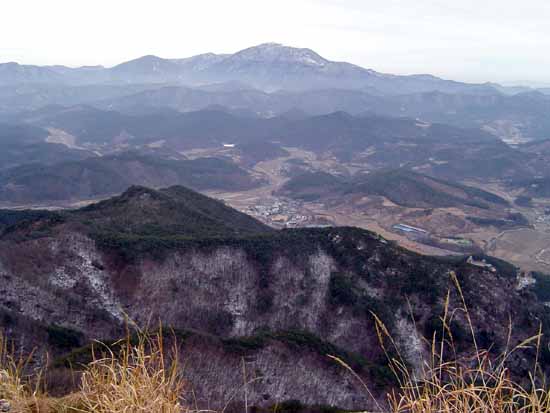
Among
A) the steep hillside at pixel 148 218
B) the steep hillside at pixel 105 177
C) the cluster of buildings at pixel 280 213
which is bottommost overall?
the cluster of buildings at pixel 280 213

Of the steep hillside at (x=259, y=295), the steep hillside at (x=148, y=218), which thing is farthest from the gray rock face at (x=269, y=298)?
the steep hillside at (x=148, y=218)

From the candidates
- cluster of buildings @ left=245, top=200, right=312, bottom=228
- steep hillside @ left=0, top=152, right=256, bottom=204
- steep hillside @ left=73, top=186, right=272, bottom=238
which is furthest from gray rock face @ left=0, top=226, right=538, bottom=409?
steep hillside @ left=0, top=152, right=256, bottom=204

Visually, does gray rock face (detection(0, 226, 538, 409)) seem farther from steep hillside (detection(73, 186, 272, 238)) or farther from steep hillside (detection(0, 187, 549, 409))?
steep hillside (detection(73, 186, 272, 238))

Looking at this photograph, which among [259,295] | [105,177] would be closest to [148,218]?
[259,295]

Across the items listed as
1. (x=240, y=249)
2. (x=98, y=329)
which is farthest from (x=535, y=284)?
(x=98, y=329)

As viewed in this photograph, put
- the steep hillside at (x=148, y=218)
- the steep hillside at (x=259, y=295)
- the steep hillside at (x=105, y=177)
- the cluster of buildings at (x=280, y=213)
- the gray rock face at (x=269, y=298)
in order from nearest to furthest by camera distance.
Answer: the gray rock face at (x=269, y=298) < the steep hillside at (x=259, y=295) < the steep hillside at (x=148, y=218) < the cluster of buildings at (x=280, y=213) < the steep hillside at (x=105, y=177)

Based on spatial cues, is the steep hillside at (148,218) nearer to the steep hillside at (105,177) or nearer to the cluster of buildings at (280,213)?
the cluster of buildings at (280,213)

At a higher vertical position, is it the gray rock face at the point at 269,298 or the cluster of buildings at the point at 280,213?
the gray rock face at the point at 269,298

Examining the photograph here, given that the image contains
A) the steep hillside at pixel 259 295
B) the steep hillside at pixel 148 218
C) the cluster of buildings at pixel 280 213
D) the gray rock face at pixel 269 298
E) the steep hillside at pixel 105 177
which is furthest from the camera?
the steep hillside at pixel 105 177
